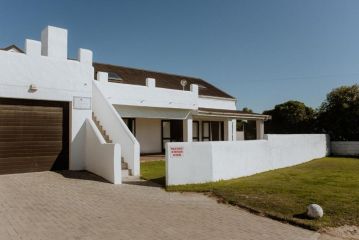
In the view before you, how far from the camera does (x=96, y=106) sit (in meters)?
14.4

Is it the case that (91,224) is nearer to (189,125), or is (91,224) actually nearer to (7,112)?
(7,112)

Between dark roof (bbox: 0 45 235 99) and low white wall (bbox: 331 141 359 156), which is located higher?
dark roof (bbox: 0 45 235 99)

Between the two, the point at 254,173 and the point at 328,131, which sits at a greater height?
the point at 328,131

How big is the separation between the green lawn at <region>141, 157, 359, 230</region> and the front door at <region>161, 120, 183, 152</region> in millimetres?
Answer: 9120

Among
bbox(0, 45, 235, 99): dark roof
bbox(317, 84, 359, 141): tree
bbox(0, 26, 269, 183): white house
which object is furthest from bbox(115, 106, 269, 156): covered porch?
bbox(317, 84, 359, 141): tree

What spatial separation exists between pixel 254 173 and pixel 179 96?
23.2ft

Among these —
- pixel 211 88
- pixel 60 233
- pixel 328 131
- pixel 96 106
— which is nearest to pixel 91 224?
pixel 60 233

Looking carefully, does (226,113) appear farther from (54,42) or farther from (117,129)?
(54,42)

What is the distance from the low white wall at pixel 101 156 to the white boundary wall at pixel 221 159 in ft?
5.83

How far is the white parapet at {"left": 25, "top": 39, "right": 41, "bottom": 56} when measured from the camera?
12.4 m

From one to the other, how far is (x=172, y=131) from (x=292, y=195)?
1379 centimetres

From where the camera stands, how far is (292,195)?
977 cm

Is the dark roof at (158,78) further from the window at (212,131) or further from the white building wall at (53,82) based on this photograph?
the white building wall at (53,82)

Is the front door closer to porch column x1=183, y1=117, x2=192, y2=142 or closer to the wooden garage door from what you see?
porch column x1=183, y1=117, x2=192, y2=142
